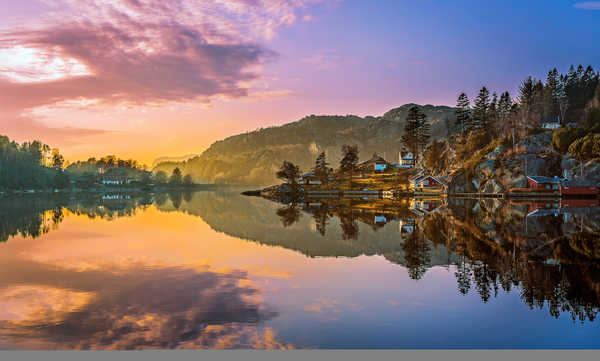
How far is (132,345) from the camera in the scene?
36.2ft

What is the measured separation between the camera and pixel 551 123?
140125mm

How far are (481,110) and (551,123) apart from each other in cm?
2259

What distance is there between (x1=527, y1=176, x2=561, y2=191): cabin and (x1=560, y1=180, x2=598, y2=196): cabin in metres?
5.14

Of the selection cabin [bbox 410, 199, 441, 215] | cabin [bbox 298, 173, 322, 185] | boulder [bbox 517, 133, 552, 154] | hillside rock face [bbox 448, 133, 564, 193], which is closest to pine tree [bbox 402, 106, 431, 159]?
cabin [bbox 298, 173, 322, 185]

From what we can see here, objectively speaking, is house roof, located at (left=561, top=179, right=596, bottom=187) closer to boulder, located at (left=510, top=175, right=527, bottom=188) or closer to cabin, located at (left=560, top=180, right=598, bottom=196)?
cabin, located at (left=560, top=180, right=598, bottom=196)

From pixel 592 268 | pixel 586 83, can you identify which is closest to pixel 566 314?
pixel 592 268

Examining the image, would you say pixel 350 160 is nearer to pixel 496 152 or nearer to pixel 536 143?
pixel 496 152

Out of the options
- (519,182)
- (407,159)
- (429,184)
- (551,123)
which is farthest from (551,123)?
(407,159)

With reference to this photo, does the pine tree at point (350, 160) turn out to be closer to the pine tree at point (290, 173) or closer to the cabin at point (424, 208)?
the pine tree at point (290, 173)

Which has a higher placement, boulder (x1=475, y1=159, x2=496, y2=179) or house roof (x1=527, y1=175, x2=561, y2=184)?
boulder (x1=475, y1=159, x2=496, y2=179)

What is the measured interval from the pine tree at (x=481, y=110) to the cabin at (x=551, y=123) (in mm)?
18347

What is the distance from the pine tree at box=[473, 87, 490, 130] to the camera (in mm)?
147538

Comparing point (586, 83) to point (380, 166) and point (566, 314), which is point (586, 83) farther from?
point (566, 314)

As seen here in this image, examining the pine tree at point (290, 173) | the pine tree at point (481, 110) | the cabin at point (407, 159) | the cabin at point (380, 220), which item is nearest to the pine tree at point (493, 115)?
the pine tree at point (481, 110)
